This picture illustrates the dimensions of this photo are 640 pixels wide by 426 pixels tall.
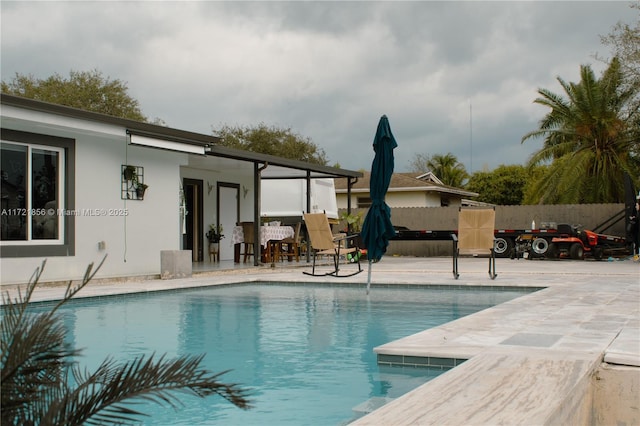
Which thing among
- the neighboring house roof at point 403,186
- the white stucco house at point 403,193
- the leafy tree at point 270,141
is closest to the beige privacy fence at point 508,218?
the neighboring house roof at point 403,186

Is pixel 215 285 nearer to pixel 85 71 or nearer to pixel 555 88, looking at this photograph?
pixel 555 88

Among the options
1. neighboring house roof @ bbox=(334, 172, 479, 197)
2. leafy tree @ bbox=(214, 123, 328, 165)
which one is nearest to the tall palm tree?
leafy tree @ bbox=(214, 123, 328, 165)

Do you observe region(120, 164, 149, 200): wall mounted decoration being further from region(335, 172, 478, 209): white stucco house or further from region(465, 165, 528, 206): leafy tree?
region(465, 165, 528, 206): leafy tree

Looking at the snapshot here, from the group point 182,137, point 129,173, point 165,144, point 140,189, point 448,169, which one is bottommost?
point 140,189

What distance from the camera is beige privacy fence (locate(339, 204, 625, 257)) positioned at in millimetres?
22297

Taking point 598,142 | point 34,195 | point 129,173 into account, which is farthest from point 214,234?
point 598,142

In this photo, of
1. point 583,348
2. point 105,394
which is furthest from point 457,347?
point 105,394

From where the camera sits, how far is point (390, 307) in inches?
330

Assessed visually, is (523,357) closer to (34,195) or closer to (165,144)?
(34,195)

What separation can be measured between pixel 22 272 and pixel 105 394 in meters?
9.51

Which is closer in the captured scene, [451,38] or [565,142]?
[451,38]

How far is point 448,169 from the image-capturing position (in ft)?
162

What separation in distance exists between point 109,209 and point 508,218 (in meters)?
16.1

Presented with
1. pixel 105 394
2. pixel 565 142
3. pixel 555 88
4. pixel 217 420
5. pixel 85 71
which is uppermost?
pixel 85 71
